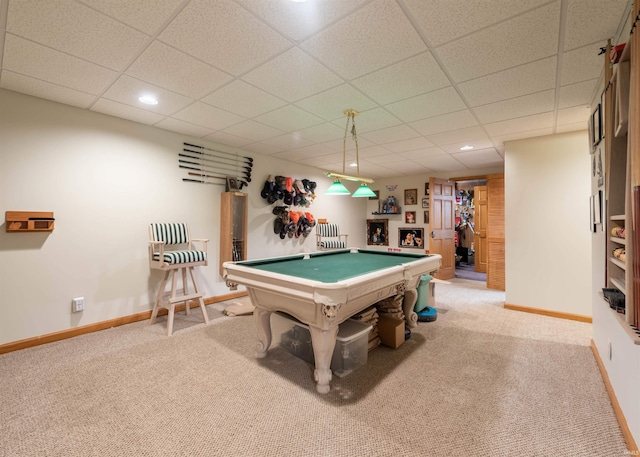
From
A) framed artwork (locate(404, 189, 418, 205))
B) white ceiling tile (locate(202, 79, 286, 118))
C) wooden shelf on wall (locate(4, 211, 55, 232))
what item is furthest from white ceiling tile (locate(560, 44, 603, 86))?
wooden shelf on wall (locate(4, 211, 55, 232))

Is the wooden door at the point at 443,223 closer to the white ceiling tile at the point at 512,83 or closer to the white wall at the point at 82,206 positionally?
the white ceiling tile at the point at 512,83

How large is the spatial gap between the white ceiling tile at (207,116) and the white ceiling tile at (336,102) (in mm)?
910

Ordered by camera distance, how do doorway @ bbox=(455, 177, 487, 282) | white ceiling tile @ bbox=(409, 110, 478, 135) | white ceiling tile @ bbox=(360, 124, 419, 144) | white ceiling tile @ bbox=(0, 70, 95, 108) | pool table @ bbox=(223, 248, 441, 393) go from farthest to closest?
doorway @ bbox=(455, 177, 487, 282), white ceiling tile @ bbox=(360, 124, 419, 144), white ceiling tile @ bbox=(409, 110, 478, 135), white ceiling tile @ bbox=(0, 70, 95, 108), pool table @ bbox=(223, 248, 441, 393)

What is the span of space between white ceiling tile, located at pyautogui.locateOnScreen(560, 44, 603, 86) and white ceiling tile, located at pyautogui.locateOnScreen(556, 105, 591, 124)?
73 centimetres

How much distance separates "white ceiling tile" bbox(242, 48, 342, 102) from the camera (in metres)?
2.13

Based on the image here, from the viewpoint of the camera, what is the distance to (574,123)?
3336 mm

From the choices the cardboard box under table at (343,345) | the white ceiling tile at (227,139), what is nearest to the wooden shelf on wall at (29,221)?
the white ceiling tile at (227,139)

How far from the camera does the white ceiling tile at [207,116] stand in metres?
3.03

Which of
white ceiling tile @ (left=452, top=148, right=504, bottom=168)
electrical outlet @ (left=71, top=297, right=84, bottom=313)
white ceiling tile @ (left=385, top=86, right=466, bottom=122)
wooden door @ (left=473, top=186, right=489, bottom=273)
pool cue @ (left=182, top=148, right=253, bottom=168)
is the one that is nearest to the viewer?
white ceiling tile @ (left=385, top=86, right=466, bottom=122)

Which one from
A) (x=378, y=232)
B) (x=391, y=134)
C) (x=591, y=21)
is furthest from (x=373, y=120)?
(x=378, y=232)

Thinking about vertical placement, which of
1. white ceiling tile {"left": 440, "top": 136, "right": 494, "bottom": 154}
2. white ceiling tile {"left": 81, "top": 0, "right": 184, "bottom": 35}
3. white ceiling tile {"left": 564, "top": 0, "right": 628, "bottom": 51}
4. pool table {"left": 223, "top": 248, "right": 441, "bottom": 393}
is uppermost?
white ceiling tile {"left": 440, "top": 136, "right": 494, "bottom": 154}

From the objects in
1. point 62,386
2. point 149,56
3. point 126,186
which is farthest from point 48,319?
point 149,56

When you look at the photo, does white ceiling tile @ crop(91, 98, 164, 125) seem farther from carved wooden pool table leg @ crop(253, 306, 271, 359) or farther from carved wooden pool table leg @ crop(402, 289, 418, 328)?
carved wooden pool table leg @ crop(402, 289, 418, 328)

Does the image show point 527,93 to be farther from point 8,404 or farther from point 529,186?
point 8,404
